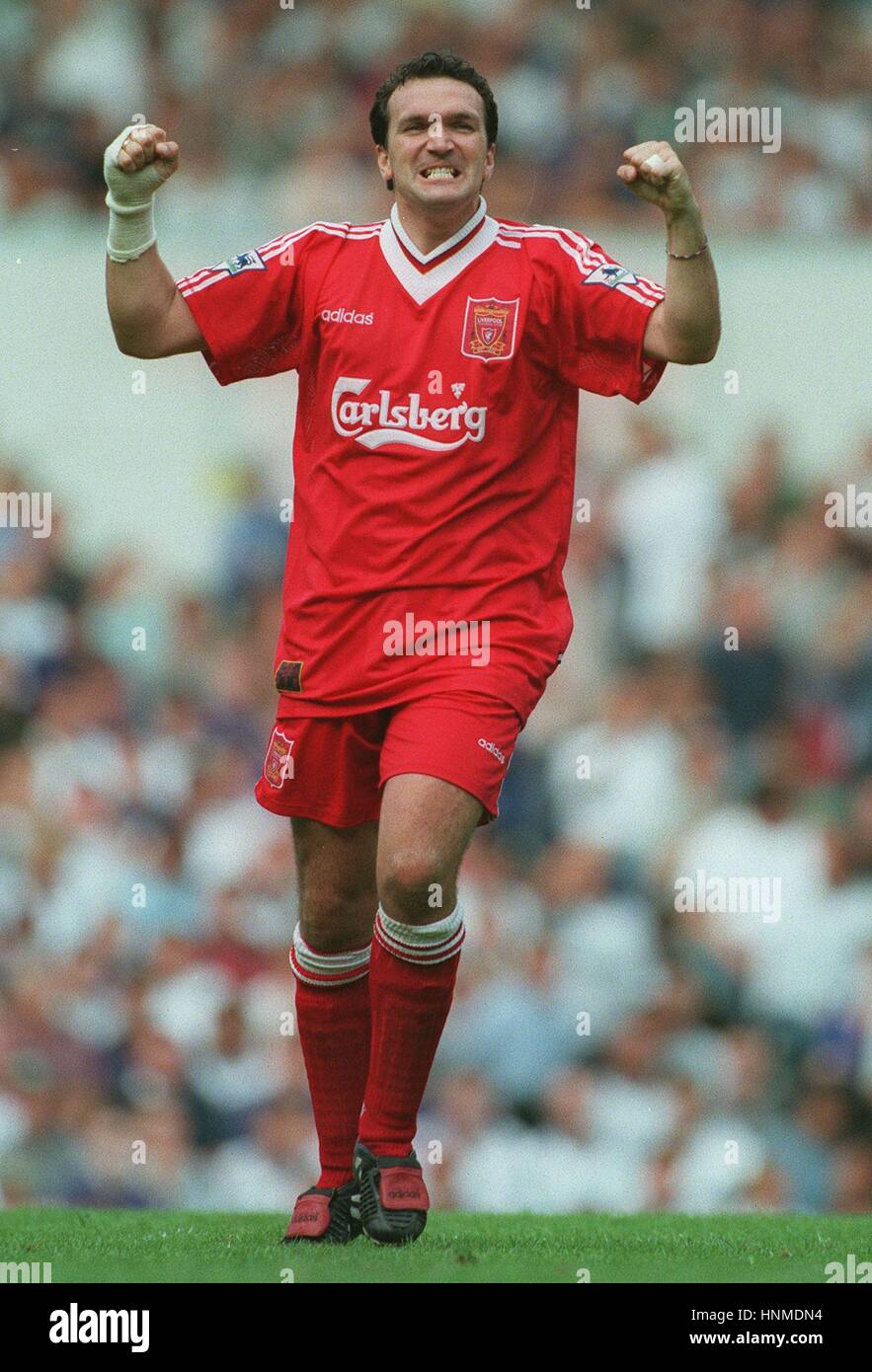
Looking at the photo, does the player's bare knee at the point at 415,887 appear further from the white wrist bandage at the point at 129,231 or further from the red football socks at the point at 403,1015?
the white wrist bandage at the point at 129,231

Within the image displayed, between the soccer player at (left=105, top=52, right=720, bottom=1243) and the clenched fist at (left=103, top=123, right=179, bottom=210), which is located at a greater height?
the clenched fist at (left=103, top=123, right=179, bottom=210)

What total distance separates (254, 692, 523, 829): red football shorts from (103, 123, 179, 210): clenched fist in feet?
4.11

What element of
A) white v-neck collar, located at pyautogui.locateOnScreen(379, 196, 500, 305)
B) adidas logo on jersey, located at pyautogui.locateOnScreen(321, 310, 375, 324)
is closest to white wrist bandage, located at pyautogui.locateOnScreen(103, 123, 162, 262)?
adidas logo on jersey, located at pyautogui.locateOnScreen(321, 310, 375, 324)

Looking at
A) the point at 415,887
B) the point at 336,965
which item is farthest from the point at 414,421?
the point at 336,965

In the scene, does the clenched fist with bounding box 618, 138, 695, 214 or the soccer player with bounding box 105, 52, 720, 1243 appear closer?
the clenched fist with bounding box 618, 138, 695, 214

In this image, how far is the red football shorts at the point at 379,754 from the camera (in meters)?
4.82

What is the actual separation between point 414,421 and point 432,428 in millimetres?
44

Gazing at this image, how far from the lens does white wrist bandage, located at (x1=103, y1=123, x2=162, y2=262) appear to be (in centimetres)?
484

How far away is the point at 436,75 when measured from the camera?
507 centimetres

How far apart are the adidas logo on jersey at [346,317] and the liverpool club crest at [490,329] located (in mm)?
229

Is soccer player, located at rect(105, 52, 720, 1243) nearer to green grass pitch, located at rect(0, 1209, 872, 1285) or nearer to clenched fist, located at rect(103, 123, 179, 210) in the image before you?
clenched fist, located at rect(103, 123, 179, 210)

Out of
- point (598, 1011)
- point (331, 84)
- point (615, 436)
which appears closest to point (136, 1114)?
point (598, 1011)
